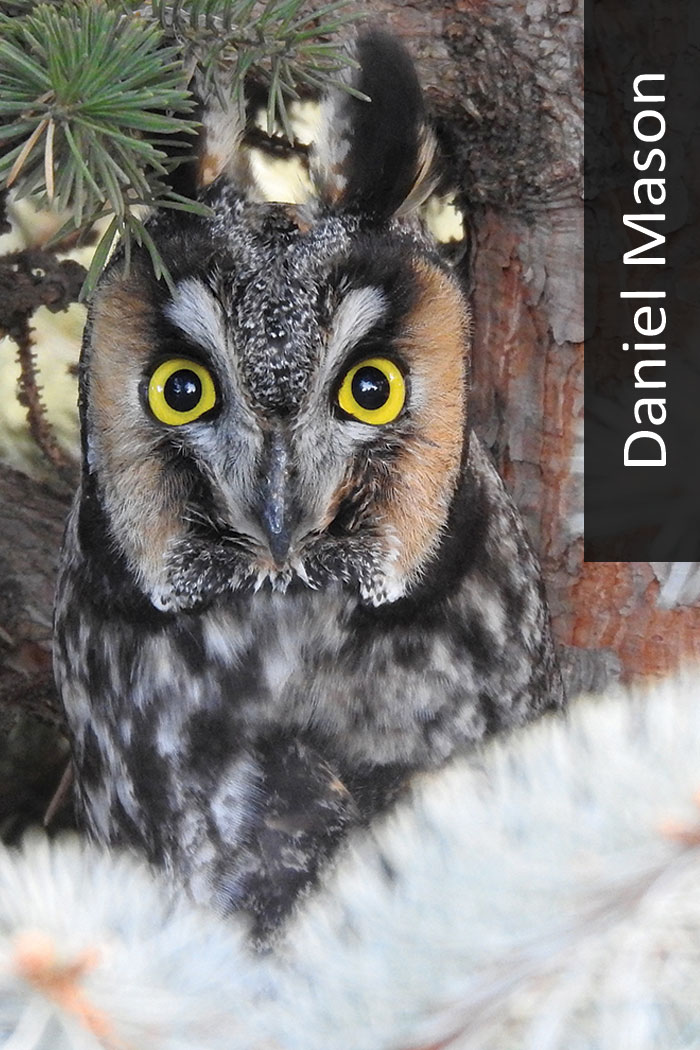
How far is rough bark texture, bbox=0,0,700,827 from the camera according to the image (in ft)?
3.43

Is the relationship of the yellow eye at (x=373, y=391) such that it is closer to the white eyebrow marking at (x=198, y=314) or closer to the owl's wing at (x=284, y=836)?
the white eyebrow marking at (x=198, y=314)

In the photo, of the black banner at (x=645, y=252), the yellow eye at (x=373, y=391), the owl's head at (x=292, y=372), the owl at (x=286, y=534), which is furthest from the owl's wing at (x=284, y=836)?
the black banner at (x=645, y=252)

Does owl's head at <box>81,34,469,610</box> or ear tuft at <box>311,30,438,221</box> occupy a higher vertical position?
ear tuft at <box>311,30,438,221</box>

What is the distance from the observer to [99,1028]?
328 mm

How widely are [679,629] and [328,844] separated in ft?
1.58

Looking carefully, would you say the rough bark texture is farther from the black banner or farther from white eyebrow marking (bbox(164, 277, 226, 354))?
white eyebrow marking (bbox(164, 277, 226, 354))

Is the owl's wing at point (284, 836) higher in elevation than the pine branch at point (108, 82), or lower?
lower

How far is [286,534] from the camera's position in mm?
800

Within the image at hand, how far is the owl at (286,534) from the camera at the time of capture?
77 cm

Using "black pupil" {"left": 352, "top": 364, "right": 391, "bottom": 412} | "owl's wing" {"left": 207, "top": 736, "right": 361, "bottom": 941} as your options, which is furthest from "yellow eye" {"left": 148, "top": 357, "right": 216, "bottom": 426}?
"owl's wing" {"left": 207, "top": 736, "right": 361, "bottom": 941}

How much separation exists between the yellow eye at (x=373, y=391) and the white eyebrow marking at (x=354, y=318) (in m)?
0.02

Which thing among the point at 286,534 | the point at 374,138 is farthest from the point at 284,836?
the point at 374,138

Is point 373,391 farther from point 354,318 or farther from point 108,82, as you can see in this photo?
point 108,82

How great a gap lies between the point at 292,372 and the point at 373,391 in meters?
0.09
